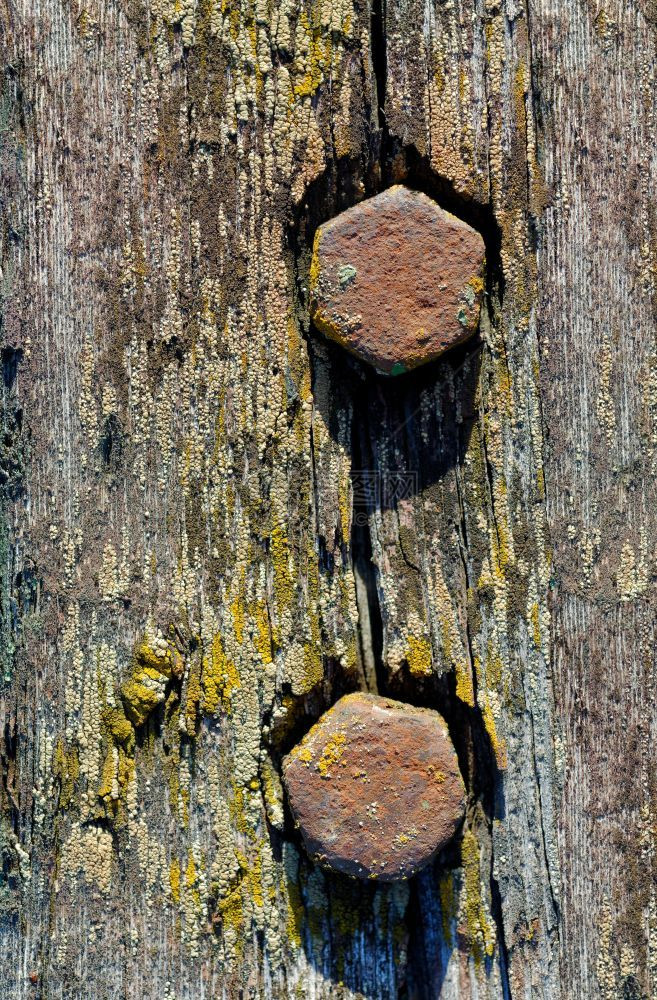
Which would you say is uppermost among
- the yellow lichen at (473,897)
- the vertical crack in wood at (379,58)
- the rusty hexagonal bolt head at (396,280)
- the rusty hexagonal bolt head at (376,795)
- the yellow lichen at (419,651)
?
the vertical crack in wood at (379,58)

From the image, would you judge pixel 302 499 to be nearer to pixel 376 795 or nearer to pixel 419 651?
pixel 419 651

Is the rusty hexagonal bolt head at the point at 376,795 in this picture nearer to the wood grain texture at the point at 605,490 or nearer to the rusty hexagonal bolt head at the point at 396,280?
the wood grain texture at the point at 605,490

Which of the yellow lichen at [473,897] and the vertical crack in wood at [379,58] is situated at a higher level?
the vertical crack in wood at [379,58]

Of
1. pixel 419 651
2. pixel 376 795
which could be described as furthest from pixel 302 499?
pixel 376 795

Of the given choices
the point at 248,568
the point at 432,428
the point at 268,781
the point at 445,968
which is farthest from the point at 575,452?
the point at 445,968

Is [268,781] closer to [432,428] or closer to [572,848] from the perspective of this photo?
[572,848]

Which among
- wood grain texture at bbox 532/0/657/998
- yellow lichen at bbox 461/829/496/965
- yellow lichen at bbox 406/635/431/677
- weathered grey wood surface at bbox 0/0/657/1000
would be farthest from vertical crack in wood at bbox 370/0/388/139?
yellow lichen at bbox 461/829/496/965

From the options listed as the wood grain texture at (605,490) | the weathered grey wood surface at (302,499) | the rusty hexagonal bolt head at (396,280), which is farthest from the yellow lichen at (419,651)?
the rusty hexagonal bolt head at (396,280)

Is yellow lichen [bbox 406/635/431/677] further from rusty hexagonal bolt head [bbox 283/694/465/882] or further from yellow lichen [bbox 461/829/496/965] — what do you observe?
yellow lichen [bbox 461/829/496/965]
